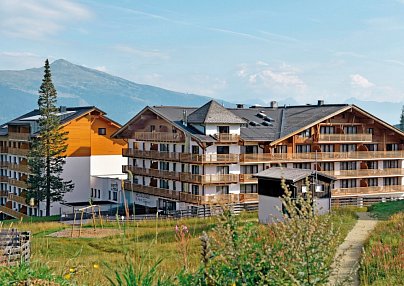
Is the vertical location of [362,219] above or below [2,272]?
below

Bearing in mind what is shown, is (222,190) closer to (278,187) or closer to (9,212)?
(278,187)

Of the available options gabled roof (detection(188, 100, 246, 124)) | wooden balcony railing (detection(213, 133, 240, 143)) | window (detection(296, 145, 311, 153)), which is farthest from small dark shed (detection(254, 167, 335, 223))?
window (detection(296, 145, 311, 153))

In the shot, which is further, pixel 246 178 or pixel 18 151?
pixel 18 151

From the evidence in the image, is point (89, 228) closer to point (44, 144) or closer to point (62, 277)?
point (44, 144)

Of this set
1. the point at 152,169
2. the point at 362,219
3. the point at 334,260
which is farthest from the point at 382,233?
the point at 152,169

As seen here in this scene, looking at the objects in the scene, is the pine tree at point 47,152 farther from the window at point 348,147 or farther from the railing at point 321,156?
the window at point 348,147

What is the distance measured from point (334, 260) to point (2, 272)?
4.00m

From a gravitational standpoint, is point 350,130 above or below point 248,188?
above

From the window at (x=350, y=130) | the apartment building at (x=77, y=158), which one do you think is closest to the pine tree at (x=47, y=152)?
the apartment building at (x=77, y=158)

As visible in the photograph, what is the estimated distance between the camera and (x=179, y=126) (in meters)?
44.3

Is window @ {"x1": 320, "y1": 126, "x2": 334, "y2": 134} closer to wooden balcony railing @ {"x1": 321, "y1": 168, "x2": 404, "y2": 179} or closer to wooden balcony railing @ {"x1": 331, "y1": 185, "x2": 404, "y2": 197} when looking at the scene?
wooden balcony railing @ {"x1": 321, "y1": 168, "x2": 404, "y2": 179}

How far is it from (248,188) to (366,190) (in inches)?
466

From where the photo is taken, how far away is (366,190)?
49.2 meters

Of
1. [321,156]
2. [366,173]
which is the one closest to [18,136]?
[321,156]
